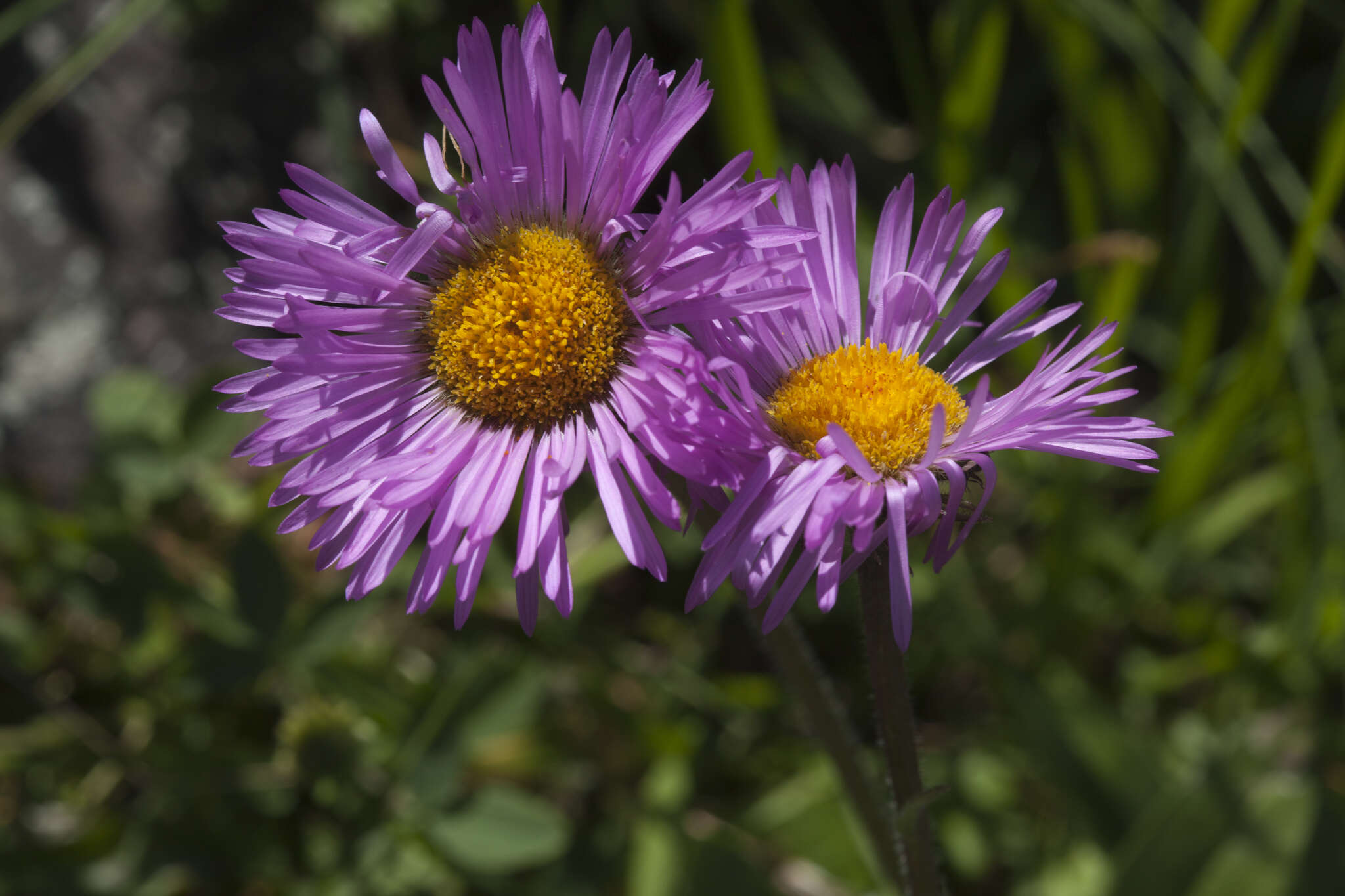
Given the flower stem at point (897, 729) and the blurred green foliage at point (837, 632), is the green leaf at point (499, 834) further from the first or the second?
the flower stem at point (897, 729)

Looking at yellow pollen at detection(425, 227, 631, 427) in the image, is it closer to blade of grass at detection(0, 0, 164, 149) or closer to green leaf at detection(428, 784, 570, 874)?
green leaf at detection(428, 784, 570, 874)

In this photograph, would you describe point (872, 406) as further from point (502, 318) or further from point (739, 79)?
point (739, 79)

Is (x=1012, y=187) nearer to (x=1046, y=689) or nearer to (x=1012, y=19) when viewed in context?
(x=1012, y=19)

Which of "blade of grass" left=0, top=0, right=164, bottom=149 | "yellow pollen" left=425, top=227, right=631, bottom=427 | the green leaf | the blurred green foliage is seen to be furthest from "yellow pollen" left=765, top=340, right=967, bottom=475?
"blade of grass" left=0, top=0, right=164, bottom=149

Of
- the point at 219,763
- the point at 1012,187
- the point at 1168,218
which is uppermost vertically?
the point at 1012,187


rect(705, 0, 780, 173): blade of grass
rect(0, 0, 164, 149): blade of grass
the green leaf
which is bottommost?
the green leaf

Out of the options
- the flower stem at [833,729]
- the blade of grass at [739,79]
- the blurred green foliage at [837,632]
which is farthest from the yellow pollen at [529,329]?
the blade of grass at [739,79]

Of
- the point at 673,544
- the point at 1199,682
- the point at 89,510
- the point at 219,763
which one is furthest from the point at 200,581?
the point at 1199,682

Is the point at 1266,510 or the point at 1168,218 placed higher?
the point at 1168,218
